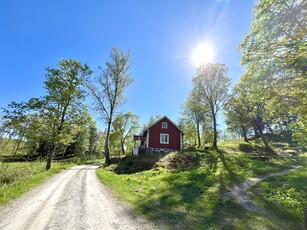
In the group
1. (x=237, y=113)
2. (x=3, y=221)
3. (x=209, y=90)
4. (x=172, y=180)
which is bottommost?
(x=3, y=221)

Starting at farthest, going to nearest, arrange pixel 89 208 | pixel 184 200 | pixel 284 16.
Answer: pixel 184 200, pixel 284 16, pixel 89 208

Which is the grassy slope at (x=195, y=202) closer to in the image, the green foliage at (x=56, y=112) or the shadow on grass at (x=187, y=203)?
the shadow on grass at (x=187, y=203)

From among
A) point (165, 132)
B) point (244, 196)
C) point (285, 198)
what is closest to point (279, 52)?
point (285, 198)

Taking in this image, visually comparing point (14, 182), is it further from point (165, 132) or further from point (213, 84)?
point (213, 84)

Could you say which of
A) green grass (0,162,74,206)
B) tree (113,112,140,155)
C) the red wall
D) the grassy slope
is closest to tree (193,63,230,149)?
the red wall

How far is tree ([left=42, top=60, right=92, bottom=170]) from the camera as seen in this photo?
1850cm

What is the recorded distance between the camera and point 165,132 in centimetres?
2933

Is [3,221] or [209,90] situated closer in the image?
[3,221]

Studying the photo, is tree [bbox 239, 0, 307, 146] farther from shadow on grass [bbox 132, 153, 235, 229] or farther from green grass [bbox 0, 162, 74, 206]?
green grass [bbox 0, 162, 74, 206]

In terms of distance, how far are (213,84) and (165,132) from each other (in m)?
11.4

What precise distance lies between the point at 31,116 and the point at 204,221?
19.1 metres

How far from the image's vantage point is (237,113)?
1206 inches

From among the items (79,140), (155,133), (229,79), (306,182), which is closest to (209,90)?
(229,79)

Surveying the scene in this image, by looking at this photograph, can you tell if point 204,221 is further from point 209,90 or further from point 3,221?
point 209,90
